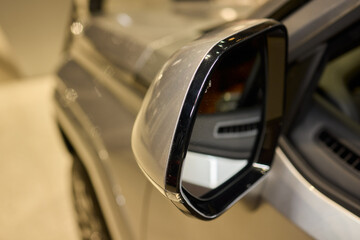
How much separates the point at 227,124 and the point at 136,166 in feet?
1.17

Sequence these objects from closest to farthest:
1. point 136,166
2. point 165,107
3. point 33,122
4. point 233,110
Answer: point 165,107, point 233,110, point 136,166, point 33,122

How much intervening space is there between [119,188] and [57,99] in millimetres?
760

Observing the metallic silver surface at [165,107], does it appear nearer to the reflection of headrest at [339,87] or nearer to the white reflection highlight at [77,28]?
the reflection of headrest at [339,87]

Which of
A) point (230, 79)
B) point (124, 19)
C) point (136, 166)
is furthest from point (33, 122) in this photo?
point (230, 79)

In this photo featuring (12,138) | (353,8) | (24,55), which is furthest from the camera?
(24,55)

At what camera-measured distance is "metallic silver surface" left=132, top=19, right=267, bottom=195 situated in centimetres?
49

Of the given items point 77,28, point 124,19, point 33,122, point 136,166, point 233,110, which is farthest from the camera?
point 33,122

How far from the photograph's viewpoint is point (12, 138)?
10.3 feet

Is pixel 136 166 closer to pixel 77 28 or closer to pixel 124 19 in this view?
pixel 124 19

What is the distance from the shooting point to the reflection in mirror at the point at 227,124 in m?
0.66

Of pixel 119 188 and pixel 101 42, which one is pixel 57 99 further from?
pixel 119 188

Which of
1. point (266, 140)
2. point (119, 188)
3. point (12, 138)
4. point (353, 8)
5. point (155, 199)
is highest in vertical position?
point (353, 8)

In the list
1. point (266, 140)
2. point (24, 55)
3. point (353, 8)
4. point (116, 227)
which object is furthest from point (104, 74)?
point (24, 55)

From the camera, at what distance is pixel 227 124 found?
0.78 metres
